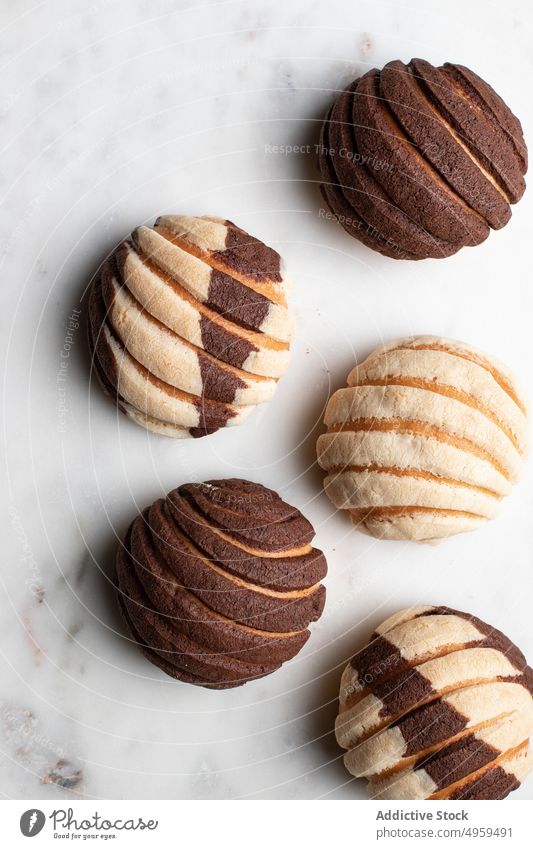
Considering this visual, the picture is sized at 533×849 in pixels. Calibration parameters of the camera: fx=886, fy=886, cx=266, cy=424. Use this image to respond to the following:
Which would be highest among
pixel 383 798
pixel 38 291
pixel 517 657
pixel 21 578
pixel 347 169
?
pixel 347 169

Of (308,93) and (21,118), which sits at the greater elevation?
(308,93)

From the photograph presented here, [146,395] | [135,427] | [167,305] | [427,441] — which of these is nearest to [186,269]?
[167,305]

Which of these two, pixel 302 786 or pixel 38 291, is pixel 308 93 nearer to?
pixel 38 291

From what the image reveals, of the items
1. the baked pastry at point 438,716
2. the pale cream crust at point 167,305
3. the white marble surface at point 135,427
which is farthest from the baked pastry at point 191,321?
the baked pastry at point 438,716

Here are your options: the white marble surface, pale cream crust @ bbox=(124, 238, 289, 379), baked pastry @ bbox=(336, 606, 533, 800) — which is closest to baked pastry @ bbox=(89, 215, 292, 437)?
pale cream crust @ bbox=(124, 238, 289, 379)

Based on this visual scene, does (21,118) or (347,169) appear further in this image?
(21,118)
